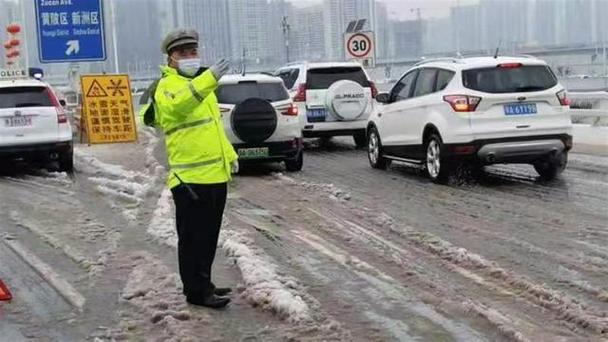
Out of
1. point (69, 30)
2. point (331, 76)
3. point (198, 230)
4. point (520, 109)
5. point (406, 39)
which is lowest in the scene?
point (198, 230)

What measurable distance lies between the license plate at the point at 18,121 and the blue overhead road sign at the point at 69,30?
603cm

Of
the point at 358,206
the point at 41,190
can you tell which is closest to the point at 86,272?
the point at 358,206

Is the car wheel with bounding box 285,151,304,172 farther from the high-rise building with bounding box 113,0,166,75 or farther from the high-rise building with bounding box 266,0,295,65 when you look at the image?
the high-rise building with bounding box 266,0,295,65

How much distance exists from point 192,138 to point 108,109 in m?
14.2

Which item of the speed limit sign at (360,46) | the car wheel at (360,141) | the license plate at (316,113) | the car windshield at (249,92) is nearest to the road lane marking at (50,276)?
the car windshield at (249,92)

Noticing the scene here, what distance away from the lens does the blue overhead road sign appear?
19109mm

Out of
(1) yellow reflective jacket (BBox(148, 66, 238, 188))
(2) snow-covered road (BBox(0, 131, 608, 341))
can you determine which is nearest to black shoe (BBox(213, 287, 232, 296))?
(2) snow-covered road (BBox(0, 131, 608, 341))

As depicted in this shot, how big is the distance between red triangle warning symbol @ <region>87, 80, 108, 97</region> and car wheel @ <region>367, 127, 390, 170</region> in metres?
7.62

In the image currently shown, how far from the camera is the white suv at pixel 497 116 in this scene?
10.6 metres

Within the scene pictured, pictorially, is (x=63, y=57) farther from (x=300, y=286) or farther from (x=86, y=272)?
(x=300, y=286)

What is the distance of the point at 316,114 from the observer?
16.7 m

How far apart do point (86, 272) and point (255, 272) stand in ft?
4.71

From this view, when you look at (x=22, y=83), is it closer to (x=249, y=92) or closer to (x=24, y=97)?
(x=24, y=97)

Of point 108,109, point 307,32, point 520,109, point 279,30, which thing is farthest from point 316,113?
point 307,32
